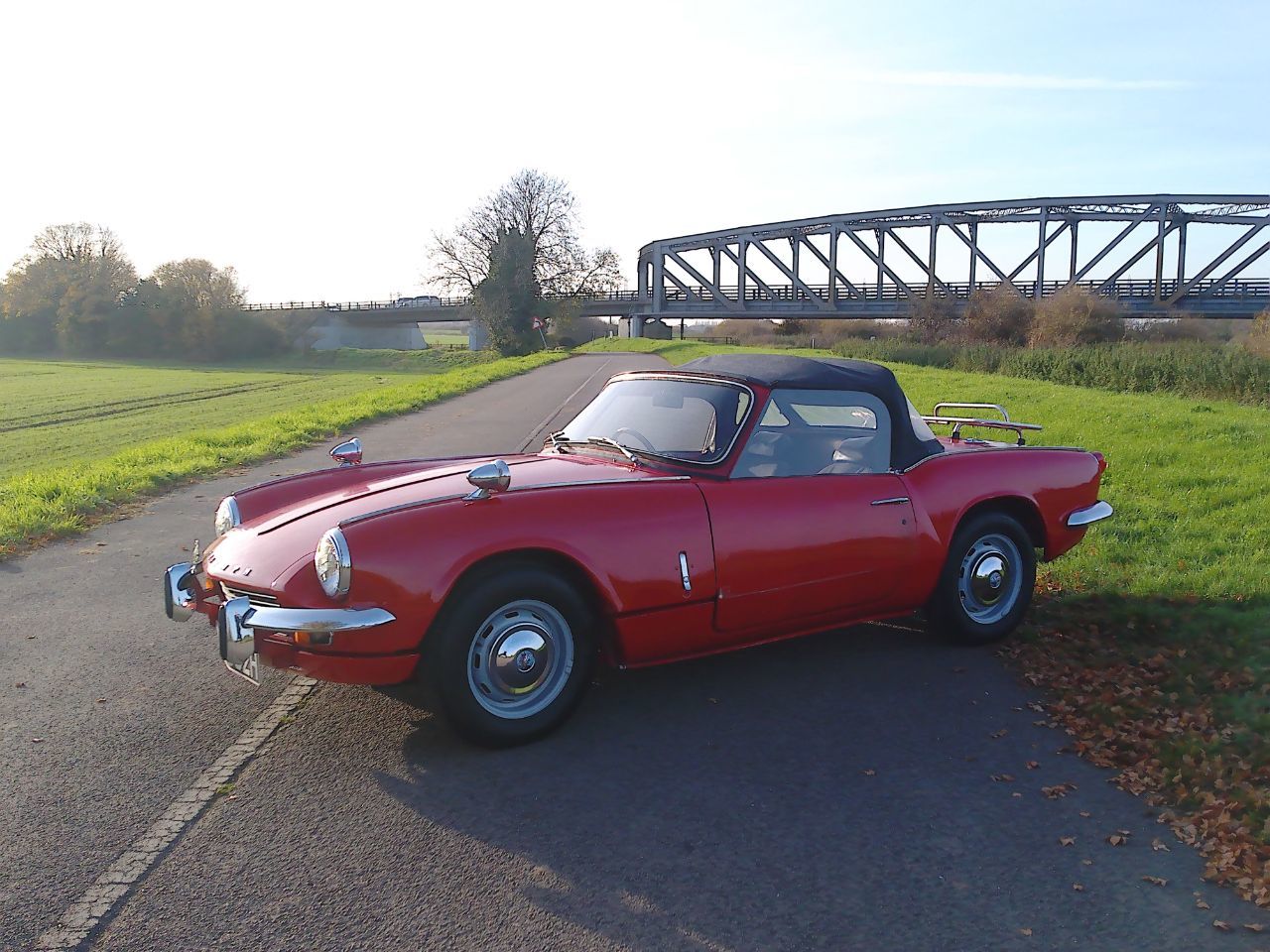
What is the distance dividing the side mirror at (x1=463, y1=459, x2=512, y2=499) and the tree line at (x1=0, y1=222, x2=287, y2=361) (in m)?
75.1

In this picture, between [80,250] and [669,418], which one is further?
[80,250]

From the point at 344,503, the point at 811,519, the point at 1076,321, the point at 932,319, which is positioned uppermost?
the point at 932,319

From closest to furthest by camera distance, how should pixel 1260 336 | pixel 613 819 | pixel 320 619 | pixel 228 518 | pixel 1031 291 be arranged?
pixel 613 819 → pixel 320 619 → pixel 228 518 → pixel 1260 336 → pixel 1031 291

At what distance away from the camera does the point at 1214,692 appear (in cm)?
462

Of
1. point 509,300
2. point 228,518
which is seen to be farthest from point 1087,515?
point 509,300

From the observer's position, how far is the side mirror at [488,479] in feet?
13.1

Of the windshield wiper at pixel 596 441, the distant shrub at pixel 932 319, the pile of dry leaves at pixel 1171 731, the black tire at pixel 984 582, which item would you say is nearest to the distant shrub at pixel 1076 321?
the distant shrub at pixel 932 319

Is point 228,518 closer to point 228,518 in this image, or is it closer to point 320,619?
point 228,518

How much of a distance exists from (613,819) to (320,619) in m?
1.29

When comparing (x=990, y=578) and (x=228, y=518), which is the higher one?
(x=228, y=518)

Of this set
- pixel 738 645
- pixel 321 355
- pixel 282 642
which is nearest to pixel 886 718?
pixel 738 645

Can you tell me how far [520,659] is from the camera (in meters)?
3.93

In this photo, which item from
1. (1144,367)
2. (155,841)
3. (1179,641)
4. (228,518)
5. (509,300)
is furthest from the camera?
(509,300)

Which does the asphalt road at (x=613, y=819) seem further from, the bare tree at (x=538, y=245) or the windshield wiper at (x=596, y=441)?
the bare tree at (x=538, y=245)
